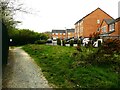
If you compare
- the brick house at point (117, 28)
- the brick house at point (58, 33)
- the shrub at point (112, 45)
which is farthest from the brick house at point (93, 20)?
the shrub at point (112, 45)

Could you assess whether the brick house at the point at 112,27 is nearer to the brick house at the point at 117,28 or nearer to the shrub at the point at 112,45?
the brick house at the point at 117,28

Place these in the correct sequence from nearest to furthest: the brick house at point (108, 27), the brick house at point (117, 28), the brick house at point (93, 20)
Result: 1. the brick house at point (117, 28)
2. the brick house at point (108, 27)
3. the brick house at point (93, 20)

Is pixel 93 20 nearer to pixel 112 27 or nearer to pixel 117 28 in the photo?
pixel 112 27

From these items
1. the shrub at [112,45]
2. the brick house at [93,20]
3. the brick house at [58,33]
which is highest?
the brick house at [93,20]

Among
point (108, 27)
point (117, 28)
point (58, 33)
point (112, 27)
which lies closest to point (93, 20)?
point (108, 27)

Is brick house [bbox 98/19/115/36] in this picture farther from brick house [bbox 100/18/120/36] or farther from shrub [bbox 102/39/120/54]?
shrub [bbox 102/39/120/54]

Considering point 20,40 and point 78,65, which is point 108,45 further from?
point 20,40

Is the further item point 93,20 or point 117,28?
point 93,20

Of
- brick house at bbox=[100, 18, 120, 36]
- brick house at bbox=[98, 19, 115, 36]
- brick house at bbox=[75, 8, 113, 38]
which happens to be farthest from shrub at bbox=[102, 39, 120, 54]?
brick house at bbox=[75, 8, 113, 38]

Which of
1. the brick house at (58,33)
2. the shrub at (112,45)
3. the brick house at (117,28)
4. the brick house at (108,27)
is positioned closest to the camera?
the shrub at (112,45)

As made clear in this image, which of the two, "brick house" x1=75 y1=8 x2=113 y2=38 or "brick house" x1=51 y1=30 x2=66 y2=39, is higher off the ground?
"brick house" x1=75 y1=8 x2=113 y2=38

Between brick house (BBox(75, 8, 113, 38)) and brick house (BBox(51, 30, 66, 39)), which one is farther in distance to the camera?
brick house (BBox(51, 30, 66, 39))

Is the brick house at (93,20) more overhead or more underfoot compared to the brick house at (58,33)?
more overhead

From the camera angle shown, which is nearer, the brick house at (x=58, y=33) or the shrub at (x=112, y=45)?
the shrub at (x=112, y=45)
